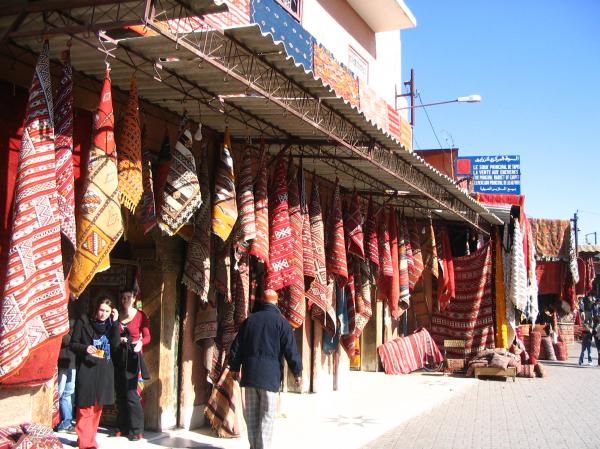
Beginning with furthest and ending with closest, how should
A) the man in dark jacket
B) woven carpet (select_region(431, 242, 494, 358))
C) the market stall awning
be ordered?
woven carpet (select_region(431, 242, 494, 358)) < the man in dark jacket < the market stall awning

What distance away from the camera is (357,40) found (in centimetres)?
1444

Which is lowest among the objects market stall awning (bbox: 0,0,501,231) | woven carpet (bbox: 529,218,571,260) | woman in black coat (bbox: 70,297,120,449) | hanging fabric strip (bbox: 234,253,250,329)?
woman in black coat (bbox: 70,297,120,449)

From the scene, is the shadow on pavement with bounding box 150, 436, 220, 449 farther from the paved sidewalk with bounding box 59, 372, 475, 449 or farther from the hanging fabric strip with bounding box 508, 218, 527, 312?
the hanging fabric strip with bounding box 508, 218, 527, 312

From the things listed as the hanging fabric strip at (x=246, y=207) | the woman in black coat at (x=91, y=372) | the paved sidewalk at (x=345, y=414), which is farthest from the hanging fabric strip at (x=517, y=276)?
the woman in black coat at (x=91, y=372)

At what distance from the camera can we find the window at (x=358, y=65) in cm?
1421

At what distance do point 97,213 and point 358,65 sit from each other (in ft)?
36.3

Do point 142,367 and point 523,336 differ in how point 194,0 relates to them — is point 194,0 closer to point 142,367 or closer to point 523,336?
point 142,367

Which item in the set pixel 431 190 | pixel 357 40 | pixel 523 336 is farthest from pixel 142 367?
pixel 523 336

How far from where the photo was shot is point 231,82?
5.62 metres

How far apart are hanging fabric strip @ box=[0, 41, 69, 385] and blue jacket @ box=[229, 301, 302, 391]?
5.48ft

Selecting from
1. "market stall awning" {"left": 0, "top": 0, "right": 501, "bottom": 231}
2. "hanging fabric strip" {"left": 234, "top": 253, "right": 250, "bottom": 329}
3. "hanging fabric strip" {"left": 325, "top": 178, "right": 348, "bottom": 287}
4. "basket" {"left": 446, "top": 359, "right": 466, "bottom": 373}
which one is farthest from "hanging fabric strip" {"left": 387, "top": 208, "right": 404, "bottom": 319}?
"hanging fabric strip" {"left": 234, "top": 253, "right": 250, "bottom": 329}

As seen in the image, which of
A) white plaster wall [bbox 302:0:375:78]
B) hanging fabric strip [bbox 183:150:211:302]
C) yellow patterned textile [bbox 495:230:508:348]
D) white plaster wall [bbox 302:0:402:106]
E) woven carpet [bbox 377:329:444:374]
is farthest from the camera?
yellow patterned textile [bbox 495:230:508:348]

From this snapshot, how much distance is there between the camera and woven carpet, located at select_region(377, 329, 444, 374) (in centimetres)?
1317

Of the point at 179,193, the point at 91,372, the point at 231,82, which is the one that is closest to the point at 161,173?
the point at 179,193
